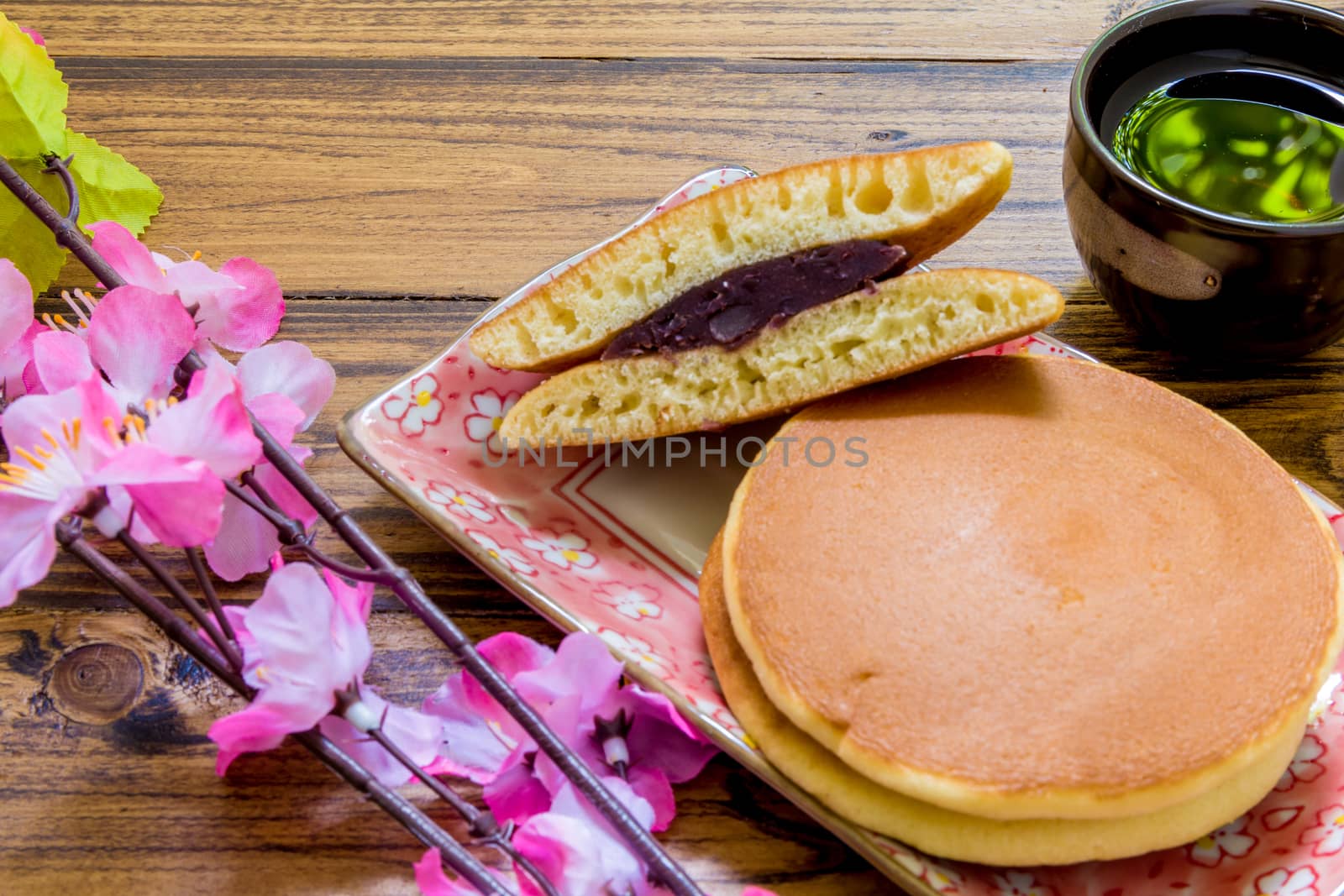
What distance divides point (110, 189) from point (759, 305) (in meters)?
1.03

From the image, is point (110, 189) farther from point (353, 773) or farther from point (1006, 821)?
point (1006, 821)

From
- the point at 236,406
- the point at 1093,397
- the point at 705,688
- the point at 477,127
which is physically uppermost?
the point at 236,406

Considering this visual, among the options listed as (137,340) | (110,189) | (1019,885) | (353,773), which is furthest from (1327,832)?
(110,189)

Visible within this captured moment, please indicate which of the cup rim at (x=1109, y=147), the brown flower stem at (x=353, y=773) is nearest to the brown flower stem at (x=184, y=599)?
the brown flower stem at (x=353, y=773)

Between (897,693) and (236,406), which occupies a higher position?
(236,406)

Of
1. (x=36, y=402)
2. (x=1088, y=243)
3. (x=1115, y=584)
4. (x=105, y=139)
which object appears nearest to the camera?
(x=36, y=402)

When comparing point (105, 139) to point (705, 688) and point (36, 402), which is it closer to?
point (36, 402)

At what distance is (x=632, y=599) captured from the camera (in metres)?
1.32

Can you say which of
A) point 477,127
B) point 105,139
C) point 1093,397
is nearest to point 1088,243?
point 1093,397

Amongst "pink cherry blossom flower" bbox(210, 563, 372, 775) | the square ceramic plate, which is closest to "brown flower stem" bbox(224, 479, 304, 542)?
"pink cherry blossom flower" bbox(210, 563, 372, 775)

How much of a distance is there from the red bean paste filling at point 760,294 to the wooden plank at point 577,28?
35.9 inches

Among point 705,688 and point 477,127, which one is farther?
point 477,127

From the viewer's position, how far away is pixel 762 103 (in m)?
2.06

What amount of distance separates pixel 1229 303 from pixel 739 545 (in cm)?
72
